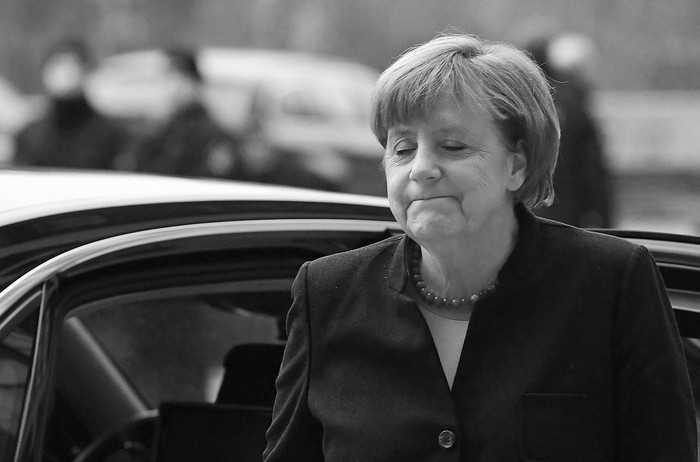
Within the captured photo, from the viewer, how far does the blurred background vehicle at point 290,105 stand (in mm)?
12359

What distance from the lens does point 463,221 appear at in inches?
79.1

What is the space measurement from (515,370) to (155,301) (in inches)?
37.4

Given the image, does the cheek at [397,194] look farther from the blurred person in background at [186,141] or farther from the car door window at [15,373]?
the blurred person in background at [186,141]

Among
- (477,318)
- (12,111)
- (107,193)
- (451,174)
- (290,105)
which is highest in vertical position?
(12,111)

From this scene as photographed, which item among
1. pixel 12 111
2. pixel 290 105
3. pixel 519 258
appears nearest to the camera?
pixel 519 258

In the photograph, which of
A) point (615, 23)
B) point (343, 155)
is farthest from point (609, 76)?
point (343, 155)

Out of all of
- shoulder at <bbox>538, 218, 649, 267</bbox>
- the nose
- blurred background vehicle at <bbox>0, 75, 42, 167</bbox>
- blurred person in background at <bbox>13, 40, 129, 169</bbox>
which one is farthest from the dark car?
blurred background vehicle at <bbox>0, 75, 42, 167</bbox>

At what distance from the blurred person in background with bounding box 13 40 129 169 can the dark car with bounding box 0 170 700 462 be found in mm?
5286

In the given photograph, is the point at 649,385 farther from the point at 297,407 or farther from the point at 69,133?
the point at 69,133

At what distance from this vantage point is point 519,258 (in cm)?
204

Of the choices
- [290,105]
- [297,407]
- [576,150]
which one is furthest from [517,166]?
[290,105]

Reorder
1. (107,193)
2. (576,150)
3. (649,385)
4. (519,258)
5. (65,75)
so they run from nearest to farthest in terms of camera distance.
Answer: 1. (649,385)
2. (519,258)
3. (107,193)
4. (576,150)
5. (65,75)

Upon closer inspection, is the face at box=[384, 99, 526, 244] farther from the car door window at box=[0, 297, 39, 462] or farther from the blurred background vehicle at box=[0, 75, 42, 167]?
the blurred background vehicle at box=[0, 75, 42, 167]

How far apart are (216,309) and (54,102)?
21.2 feet
